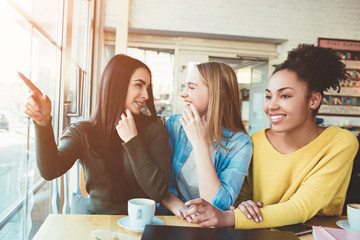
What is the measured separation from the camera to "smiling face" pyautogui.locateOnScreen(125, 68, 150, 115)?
1330 mm

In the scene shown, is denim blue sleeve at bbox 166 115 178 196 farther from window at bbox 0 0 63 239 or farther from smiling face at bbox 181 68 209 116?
window at bbox 0 0 63 239

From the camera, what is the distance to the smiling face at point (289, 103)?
3.86 feet

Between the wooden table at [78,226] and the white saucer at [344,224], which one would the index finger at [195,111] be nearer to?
the wooden table at [78,226]

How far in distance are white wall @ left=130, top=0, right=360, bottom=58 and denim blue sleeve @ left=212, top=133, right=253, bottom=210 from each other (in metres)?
3.22

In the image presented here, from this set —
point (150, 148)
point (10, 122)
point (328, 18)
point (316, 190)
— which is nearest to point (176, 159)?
point (150, 148)

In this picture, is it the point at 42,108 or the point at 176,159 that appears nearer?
the point at 42,108

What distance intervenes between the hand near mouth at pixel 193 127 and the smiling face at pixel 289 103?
0.29m

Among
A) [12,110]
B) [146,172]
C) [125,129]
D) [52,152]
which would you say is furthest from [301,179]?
[12,110]

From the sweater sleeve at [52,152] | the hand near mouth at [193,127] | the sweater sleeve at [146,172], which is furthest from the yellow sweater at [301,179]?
the sweater sleeve at [52,152]

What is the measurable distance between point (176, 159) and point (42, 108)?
0.66 m

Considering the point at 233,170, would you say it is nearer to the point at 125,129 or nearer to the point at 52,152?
the point at 125,129

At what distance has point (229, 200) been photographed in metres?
1.13

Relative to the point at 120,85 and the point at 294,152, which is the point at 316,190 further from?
the point at 120,85

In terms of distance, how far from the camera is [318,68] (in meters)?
1.20
